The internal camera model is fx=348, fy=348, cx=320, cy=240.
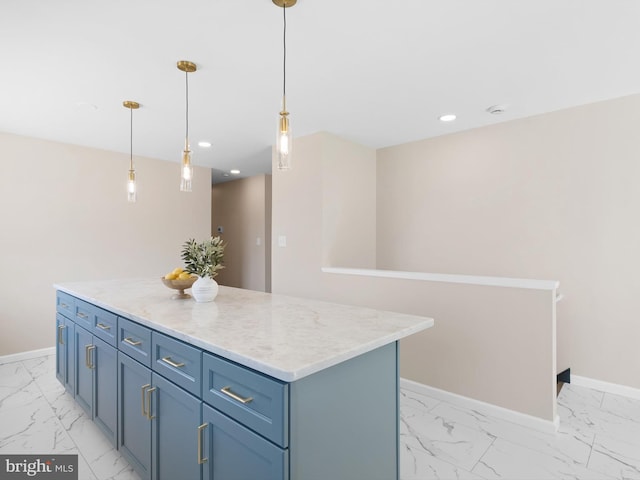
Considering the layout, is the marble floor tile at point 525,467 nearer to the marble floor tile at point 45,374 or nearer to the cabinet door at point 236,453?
the cabinet door at point 236,453

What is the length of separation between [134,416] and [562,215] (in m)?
3.37

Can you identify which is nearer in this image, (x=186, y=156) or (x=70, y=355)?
(x=186, y=156)

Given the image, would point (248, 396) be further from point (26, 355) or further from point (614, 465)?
point (26, 355)

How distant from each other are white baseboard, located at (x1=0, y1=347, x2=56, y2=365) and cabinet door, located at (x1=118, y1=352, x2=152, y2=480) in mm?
2682

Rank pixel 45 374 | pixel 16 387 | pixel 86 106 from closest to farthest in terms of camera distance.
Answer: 1. pixel 86 106
2. pixel 16 387
3. pixel 45 374

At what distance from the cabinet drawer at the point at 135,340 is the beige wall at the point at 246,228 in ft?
13.1

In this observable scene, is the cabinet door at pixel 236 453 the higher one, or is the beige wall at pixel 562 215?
the beige wall at pixel 562 215

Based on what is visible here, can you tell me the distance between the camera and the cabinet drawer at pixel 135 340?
1622 mm

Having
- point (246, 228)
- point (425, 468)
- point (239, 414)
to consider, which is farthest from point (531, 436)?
point (246, 228)

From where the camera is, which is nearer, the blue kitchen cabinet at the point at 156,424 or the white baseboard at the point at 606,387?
the blue kitchen cabinet at the point at 156,424

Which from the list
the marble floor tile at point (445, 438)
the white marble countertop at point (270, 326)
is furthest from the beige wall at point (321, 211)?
the marble floor tile at point (445, 438)

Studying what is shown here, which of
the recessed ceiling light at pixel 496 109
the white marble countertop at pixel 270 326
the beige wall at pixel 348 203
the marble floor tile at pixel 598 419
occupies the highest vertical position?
the recessed ceiling light at pixel 496 109

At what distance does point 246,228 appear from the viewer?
6.17 m

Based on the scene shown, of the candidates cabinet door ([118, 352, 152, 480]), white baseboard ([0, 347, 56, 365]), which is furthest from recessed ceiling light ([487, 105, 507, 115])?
white baseboard ([0, 347, 56, 365])
